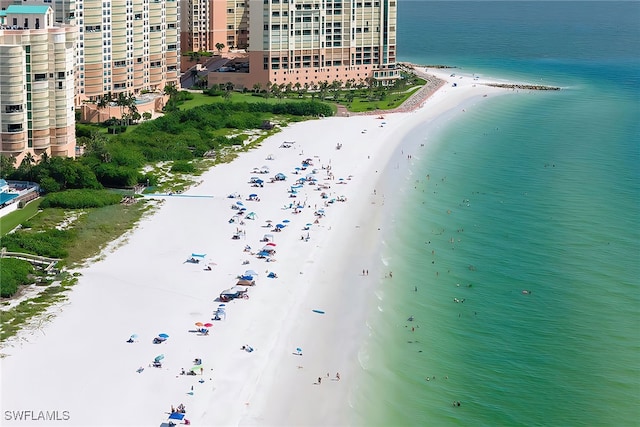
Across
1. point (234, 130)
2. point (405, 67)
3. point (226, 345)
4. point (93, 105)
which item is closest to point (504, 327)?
point (226, 345)

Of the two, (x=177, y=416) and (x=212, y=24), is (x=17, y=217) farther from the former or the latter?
(x=212, y=24)

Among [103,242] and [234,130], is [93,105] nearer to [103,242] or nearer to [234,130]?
[234,130]

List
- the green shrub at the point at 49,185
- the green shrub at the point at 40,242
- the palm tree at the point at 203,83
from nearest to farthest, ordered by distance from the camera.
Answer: the green shrub at the point at 40,242, the green shrub at the point at 49,185, the palm tree at the point at 203,83

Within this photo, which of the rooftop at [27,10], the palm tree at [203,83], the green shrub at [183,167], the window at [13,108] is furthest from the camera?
the palm tree at [203,83]

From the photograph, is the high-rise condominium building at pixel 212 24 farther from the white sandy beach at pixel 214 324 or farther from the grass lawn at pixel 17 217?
the grass lawn at pixel 17 217

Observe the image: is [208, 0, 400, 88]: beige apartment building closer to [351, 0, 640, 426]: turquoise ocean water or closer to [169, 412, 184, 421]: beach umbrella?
[351, 0, 640, 426]: turquoise ocean water

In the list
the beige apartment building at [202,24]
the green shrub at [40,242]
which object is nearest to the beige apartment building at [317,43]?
the beige apartment building at [202,24]

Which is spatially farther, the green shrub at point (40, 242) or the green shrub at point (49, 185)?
the green shrub at point (49, 185)

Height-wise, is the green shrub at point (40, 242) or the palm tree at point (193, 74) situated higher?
the palm tree at point (193, 74)

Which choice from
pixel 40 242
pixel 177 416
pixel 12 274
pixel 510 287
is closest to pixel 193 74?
pixel 40 242
